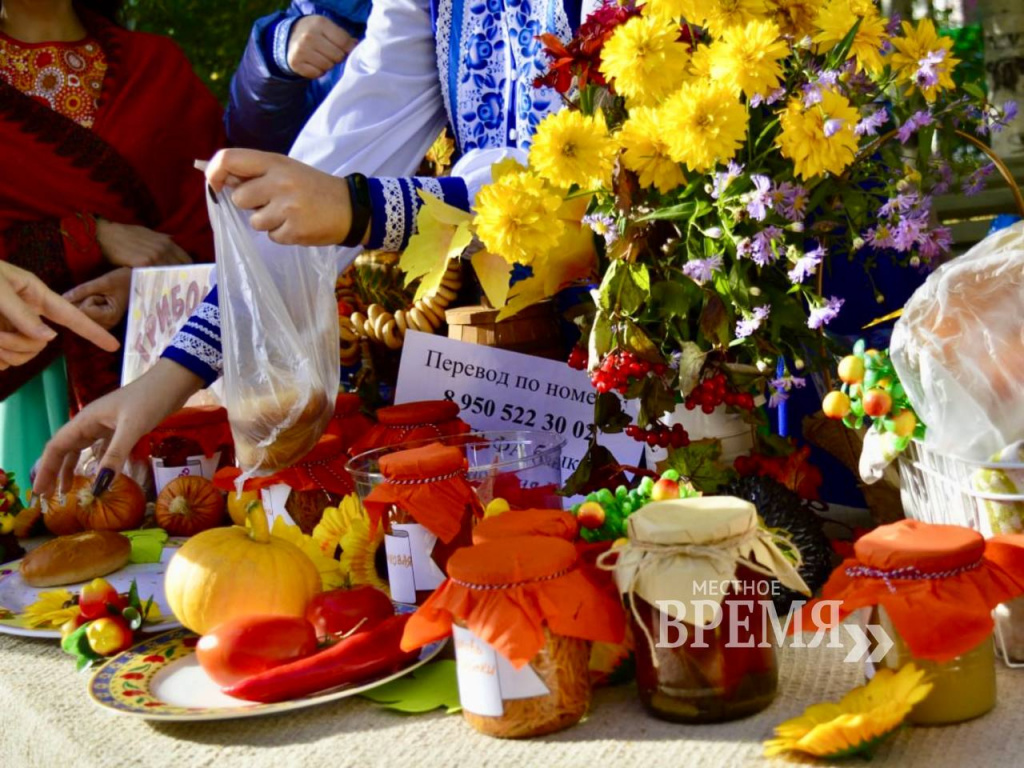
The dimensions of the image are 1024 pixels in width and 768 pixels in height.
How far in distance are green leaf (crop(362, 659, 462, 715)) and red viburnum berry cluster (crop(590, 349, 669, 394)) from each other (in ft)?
0.89

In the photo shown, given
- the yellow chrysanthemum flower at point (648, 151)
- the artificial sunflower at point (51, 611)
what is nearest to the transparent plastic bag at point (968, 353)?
the yellow chrysanthemum flower at point (648, 151)

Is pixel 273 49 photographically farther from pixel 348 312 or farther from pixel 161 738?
pixel 161 738

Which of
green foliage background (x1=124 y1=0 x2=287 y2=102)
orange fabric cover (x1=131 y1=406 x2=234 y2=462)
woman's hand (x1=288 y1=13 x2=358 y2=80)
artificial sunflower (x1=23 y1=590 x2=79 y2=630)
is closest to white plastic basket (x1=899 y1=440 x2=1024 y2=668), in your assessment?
artificial sunflower (x1=23 y1=590 x2=79 y2=630)

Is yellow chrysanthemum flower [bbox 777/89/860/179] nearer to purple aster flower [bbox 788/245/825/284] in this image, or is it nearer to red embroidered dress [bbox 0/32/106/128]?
purple aster flower [bbox 788/245/825/284]

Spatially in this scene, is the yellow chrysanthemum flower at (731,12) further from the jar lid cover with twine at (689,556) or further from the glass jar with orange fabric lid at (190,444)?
the glass jar with orange fabric lid at (190,444)

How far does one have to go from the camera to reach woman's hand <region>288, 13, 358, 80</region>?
1738mm

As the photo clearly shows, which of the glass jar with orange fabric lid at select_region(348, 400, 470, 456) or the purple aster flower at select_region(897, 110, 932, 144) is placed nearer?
the purple aster flower at select_region(897, 110, 932, 144)

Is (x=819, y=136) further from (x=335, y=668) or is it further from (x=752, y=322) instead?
(x=335, y=668)

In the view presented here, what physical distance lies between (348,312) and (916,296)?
78 centimetres

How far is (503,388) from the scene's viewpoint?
126cm

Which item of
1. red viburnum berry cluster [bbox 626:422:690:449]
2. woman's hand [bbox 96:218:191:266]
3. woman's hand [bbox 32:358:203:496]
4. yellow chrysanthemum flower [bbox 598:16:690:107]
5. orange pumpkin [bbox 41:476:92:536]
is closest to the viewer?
yellow chrysanthemum flower [bbox 598:16:690:107]

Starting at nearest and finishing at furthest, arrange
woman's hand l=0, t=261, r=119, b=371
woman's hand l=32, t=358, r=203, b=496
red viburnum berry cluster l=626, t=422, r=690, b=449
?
red viburnum berry cluster l=626, t=422, r=690, b=449 → woman's hand l=0, t=261, r=119, b=371 → woman's hand l=32, t=358, r=203, b=496

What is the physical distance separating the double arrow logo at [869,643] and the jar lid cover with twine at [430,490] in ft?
1.07

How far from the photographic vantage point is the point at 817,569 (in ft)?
3.09
